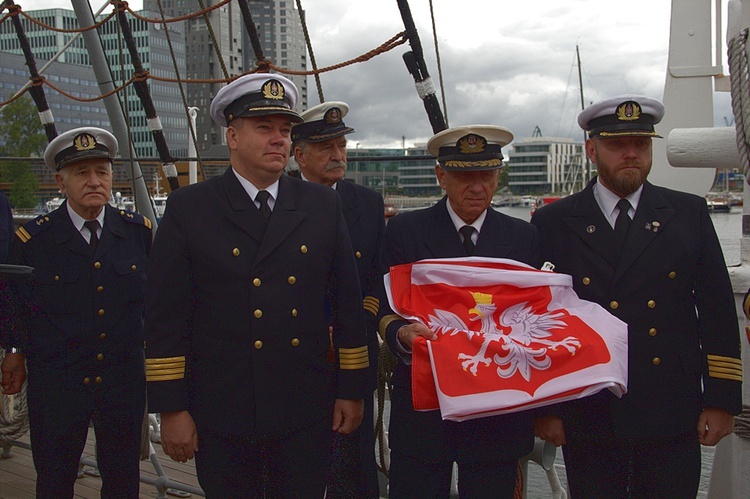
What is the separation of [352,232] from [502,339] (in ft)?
3.44

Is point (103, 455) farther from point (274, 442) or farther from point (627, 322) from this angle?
point (627, 322)

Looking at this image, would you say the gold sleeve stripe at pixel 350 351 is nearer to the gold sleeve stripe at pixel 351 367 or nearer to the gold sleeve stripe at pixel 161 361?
the gold sleeve stripe at pixel 351 367

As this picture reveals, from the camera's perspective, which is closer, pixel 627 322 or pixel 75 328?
pixel 627 322

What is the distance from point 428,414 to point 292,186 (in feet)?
3.18

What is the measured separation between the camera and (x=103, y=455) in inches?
121

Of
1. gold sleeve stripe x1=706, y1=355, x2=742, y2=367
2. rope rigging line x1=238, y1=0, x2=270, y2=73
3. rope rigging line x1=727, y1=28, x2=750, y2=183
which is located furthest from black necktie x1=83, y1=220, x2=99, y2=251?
rope rigging line x1=727, y1=28, x2=750, y2=183

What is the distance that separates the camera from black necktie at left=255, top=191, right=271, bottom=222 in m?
2.43

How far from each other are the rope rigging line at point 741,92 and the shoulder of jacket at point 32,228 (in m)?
2.87

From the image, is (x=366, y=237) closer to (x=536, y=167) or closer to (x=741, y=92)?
(x=741, y=92)

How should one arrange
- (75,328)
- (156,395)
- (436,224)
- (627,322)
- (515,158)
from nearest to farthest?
(156,395) → (627,322) → (436,224) → (75,328) → (515,158)

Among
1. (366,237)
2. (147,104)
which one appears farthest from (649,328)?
(147,104)

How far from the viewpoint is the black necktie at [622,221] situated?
260cm

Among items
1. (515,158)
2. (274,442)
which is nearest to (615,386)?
(274,442)

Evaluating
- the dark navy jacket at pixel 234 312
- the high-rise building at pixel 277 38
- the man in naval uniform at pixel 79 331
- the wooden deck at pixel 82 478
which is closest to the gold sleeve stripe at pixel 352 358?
the dark navy jacket at pixel 234 312
